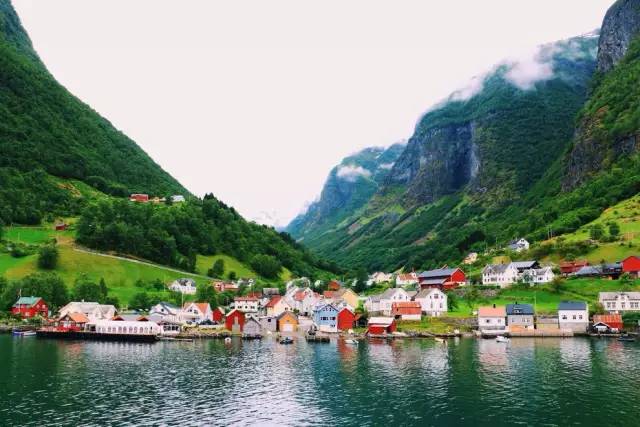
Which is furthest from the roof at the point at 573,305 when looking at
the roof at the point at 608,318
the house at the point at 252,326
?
the house at the point at 252,326

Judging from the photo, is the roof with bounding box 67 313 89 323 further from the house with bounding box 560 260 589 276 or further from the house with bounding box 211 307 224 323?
the house with bounding box 560 260 589 276

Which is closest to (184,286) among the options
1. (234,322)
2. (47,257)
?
(47,257)

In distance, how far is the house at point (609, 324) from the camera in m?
118

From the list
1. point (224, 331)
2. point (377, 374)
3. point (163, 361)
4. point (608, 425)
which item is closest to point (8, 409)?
point (163, 361)

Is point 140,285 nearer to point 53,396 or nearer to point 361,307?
point 361,307

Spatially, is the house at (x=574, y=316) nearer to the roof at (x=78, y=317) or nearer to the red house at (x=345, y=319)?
the red house at (x=345, y=319)

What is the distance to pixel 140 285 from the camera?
555 feet

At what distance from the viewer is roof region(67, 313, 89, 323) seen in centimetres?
12875

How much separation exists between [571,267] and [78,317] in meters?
127

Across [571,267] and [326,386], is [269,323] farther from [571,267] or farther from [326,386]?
[571,267]

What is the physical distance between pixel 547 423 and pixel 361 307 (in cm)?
11731

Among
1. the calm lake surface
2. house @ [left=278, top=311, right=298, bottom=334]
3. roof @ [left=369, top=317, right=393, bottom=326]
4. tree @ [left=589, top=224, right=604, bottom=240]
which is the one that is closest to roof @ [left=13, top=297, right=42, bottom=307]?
the calm lake surface

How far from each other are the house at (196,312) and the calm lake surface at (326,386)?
46.9 m

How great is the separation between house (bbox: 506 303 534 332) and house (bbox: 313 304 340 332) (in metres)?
38.2
